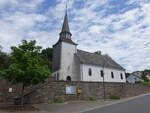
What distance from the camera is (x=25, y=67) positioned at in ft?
42.5

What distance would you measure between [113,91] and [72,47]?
15662 mm

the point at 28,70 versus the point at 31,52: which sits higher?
the point at 31,52

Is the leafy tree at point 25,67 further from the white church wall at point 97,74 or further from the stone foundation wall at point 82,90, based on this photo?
the white church wall at point 97,74

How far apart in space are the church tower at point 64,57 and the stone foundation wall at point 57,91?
448 inches

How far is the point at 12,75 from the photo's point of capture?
1260 cm

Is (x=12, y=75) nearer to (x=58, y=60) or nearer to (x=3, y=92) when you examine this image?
(x=3, y=92)

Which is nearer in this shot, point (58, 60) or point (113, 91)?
point (113, 91)

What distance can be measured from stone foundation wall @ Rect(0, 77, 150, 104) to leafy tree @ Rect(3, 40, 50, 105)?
12.4 feet

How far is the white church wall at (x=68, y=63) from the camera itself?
31.6m

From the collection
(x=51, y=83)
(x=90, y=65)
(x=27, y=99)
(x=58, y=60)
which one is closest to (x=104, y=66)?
(x=90, y=65)

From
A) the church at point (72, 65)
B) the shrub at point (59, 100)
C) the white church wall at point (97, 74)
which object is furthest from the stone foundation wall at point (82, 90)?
the white church wall at point (97, 74)

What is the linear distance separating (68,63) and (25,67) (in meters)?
20.1

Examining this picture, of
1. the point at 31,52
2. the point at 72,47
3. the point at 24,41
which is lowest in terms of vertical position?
the point at 31,52

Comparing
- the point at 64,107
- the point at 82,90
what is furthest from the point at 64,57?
the point at 64,107
